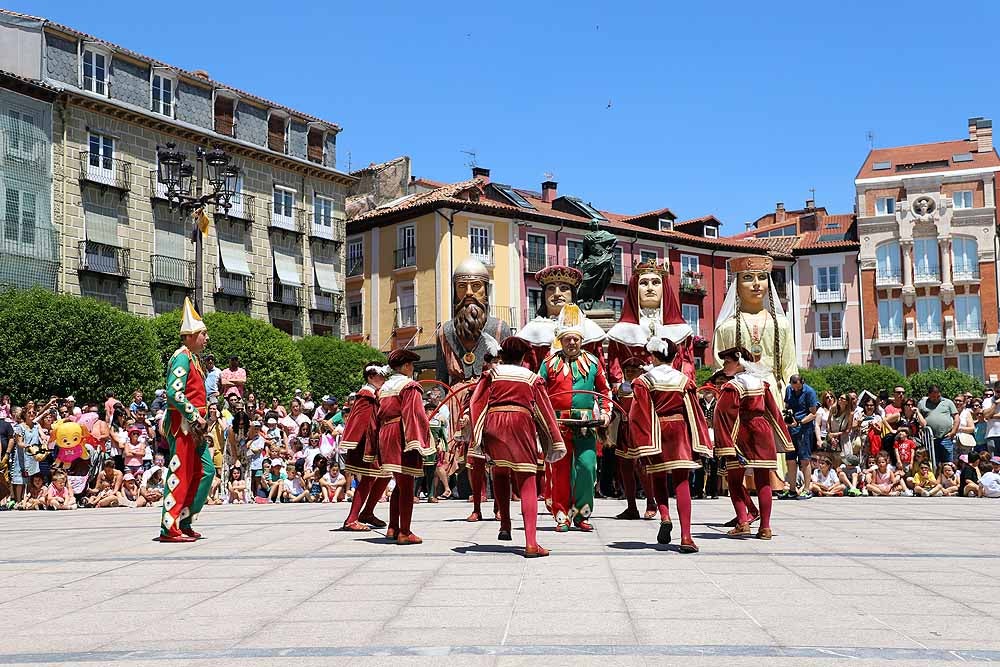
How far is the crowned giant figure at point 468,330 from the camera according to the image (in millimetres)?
15000

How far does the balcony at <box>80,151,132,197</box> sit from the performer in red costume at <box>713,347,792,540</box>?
32486 mm

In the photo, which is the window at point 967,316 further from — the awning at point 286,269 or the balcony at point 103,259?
the balcony at point 103,259

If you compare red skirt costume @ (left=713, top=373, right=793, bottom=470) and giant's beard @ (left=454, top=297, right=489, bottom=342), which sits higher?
giant's beard @ (left=454, top=297, right=489, bottom=342)

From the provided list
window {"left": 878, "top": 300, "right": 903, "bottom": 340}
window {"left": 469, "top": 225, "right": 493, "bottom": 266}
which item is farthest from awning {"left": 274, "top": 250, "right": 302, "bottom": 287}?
window {"left": 878, "top": 300, "right": 903, "bottom": 340}

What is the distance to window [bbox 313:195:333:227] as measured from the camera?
157 feet

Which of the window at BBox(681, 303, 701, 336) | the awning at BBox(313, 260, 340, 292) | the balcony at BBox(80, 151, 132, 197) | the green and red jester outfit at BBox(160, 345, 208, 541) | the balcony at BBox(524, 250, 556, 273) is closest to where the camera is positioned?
the green and red jester outfit at BBox(160, 345, 208, 541)

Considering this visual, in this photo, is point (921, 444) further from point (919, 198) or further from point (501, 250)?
point (919, 198)

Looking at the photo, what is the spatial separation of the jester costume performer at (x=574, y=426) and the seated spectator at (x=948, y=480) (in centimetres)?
919

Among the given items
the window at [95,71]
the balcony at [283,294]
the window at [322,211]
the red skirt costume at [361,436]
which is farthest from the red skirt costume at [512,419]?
the window at [322,211]

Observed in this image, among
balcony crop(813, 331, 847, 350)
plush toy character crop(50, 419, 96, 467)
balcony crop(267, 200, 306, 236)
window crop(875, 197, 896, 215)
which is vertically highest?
window crop(875, 197, 896, 215)

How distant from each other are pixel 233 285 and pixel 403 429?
34.5 m

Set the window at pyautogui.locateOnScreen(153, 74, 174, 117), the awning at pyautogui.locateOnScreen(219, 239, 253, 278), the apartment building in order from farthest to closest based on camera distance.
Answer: the awning at pyautogui.locateOnScreen(219, 239, 253, 278) → the window at pyautogui.locateOnScreen(153, 74, 174, 117) → the apartment building

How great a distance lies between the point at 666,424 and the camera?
9297 millimetres

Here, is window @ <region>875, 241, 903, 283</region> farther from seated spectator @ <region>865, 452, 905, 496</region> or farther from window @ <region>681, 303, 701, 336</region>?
seated spectator @ <region>865, 452, 905, 496</region>
